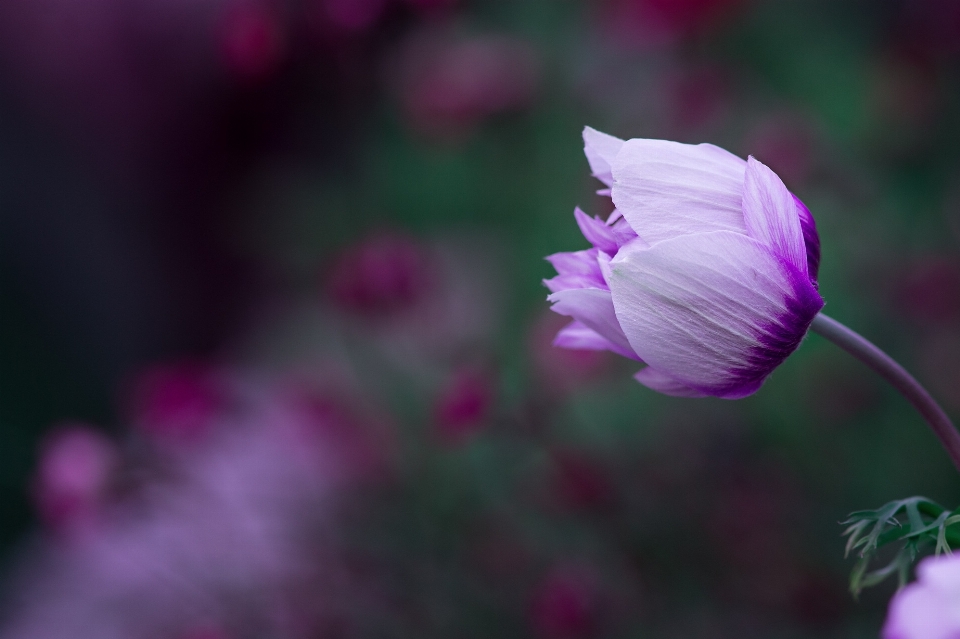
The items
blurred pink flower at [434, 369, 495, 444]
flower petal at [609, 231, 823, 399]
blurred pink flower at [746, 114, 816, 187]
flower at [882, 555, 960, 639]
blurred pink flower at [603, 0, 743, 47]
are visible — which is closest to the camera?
flower at [882, 555, 960, 639]

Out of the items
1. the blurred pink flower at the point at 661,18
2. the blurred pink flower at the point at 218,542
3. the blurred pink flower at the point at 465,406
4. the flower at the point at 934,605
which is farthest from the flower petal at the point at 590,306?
the blurred pink flower at the point at 661,18

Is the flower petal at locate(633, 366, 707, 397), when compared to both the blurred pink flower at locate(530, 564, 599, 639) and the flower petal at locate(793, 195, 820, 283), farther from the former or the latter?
the blurred pink flower at locate(530, 564, 599, 639)

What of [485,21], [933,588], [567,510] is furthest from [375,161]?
[933,588]

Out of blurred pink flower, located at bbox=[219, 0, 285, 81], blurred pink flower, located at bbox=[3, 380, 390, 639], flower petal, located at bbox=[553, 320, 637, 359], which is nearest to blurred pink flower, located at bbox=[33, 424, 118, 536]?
blurred pink flower, located at bbox=[3, 380, 390, 639]

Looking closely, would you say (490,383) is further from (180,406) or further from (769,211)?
(769,211)

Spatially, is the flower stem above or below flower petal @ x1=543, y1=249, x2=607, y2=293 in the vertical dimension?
below

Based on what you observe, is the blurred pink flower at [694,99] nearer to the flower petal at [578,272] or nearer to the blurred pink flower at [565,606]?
the blurred pink flower at [565,606]

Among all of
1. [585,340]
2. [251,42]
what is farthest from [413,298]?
[585,340]
